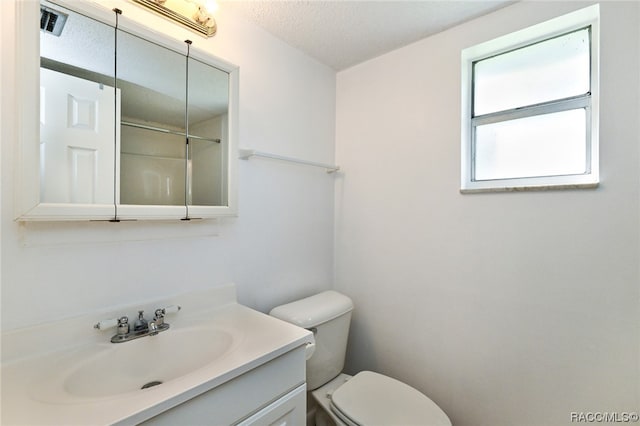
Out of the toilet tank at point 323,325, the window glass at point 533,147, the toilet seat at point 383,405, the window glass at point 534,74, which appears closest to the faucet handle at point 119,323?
the toilet tank at point 323,325

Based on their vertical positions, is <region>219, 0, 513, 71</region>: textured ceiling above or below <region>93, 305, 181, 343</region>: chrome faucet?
above

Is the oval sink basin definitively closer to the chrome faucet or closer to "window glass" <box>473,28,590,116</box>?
the chrome faucet

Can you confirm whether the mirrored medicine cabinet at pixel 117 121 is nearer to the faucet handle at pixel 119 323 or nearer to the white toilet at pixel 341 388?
the faucet handle at pixel 119 323

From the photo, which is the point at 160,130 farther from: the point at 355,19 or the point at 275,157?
the point at 355,19

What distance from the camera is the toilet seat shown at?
3.76ft

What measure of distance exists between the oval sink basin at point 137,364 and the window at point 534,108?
53.8 inches

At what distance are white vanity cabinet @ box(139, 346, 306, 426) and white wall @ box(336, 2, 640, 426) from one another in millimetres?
832

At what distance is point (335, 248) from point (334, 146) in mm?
696

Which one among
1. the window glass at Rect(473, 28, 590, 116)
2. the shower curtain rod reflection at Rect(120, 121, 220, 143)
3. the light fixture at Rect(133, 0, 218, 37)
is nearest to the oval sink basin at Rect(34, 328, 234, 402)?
the shower curtain rod reflection at Rect(120, 121, 220, 143)

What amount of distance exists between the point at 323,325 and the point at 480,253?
0.85 metres

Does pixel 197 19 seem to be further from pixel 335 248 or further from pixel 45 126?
pixel 335 248

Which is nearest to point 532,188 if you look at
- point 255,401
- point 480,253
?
point 480,253

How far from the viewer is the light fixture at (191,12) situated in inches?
43.1

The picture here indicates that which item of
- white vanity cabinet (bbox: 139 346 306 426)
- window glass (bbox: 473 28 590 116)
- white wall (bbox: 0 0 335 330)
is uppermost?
window glass (bbox: 473 28 590 116)
